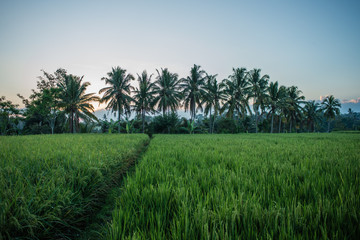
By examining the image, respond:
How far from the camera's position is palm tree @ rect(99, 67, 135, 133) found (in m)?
22.4

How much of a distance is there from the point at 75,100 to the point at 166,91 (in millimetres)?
12526

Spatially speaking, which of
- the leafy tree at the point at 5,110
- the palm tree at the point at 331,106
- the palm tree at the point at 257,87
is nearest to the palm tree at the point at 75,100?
the leafy tree at the point at 5,110

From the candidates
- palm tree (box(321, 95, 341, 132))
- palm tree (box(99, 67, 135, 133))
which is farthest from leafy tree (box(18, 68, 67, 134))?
palm tree (box(321, 95, 341, 132))

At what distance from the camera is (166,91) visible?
78.8 feet

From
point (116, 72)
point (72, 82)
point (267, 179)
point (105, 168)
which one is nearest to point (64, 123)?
point (72, 82)

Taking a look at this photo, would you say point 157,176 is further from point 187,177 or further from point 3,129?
point 3,129

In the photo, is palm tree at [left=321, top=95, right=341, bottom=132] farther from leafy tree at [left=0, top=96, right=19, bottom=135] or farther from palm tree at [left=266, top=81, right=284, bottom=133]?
leafy tree at [left=0, top=96, right=19, bottom=135]

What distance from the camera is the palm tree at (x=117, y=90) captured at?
882 inches

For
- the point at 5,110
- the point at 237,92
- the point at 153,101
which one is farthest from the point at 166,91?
the point at 5,110

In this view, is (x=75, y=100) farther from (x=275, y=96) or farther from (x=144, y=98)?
(x=275, y=96)

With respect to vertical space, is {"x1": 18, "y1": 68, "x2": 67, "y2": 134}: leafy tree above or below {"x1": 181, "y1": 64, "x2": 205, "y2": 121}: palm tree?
below

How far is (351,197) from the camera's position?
1014mm

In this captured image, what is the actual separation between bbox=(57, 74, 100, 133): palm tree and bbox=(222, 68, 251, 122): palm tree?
65.4 ft

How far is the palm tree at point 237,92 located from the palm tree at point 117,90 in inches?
609
